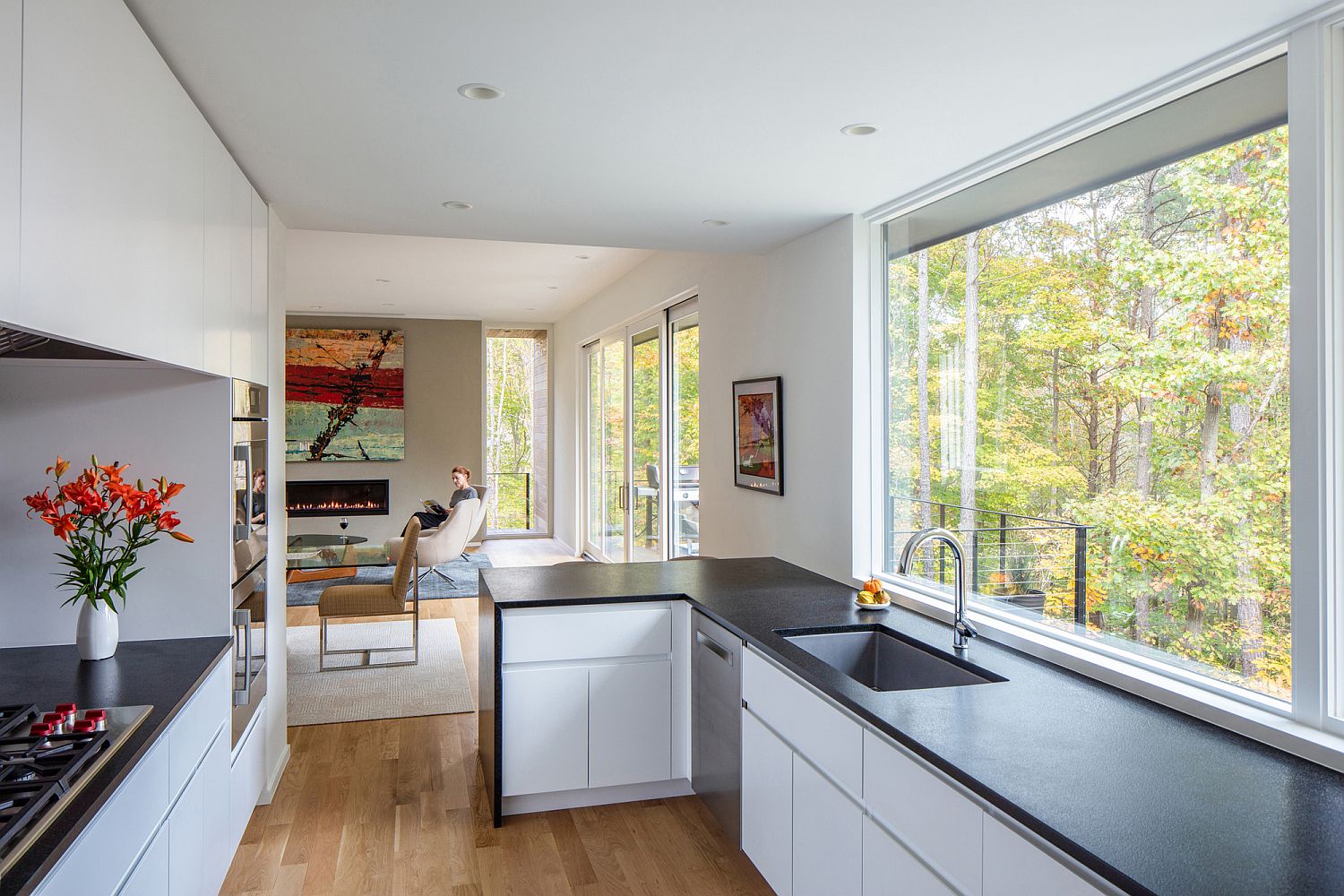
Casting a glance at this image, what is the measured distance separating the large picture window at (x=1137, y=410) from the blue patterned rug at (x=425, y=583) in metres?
5.45

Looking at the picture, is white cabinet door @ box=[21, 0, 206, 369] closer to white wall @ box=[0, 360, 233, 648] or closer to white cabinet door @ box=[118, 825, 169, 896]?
white wall @ box=[0, 360, 233, 648]

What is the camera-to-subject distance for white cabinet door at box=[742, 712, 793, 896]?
8.21 ft

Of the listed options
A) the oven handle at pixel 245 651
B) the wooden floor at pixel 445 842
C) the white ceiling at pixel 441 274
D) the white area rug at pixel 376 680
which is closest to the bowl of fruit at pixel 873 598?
the wooden floor at pixel 445 842

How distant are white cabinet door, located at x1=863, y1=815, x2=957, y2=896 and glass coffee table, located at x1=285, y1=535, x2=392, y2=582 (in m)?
4.19

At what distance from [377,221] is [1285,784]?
11.7 feet

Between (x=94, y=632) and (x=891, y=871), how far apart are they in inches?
86.7

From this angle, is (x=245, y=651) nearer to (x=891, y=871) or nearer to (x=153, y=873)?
(x=153, y=873)

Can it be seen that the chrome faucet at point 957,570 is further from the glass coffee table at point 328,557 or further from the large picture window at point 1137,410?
the glass coffee table at point 328,557

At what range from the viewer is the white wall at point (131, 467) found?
2.56 meters

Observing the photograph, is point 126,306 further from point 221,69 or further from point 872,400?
point 872,400

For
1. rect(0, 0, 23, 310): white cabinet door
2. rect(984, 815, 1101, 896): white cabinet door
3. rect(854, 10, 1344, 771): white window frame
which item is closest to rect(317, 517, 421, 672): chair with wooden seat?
rect(0, 0, 23, 310): white cabinet door

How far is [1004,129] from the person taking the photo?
2.61 meters

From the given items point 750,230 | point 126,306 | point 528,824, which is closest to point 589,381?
point 750,230

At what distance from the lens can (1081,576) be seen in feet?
8.26
